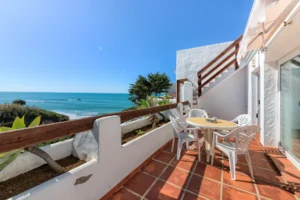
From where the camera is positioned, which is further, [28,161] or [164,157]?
[164,157]

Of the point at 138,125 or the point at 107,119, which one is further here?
the point at 138,125

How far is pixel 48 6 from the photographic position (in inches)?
175

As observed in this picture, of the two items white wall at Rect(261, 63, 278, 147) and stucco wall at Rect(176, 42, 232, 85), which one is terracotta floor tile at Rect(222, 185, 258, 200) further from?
stucco wall at Rect(176, 42, 232, 85)

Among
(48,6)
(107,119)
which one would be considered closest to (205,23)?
(48,6)

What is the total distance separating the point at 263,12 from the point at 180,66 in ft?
27.0

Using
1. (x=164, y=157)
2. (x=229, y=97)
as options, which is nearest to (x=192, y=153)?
(x=164, y=157)

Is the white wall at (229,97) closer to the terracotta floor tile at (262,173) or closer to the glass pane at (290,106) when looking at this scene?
the glass pane at (290,106)

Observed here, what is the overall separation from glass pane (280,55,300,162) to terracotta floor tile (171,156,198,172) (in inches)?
75.1

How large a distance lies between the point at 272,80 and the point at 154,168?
3454mm

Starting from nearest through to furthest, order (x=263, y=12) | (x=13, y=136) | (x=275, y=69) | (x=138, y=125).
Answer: (x=13, y=136), (x=263, y=12), (x=275, y=69), (x=138, y=125)

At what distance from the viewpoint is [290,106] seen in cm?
282

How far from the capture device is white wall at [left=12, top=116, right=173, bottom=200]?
115cm

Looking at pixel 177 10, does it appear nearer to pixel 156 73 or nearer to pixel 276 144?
pixel 276 144

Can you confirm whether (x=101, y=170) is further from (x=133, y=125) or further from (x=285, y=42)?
(x=285, y=42)
